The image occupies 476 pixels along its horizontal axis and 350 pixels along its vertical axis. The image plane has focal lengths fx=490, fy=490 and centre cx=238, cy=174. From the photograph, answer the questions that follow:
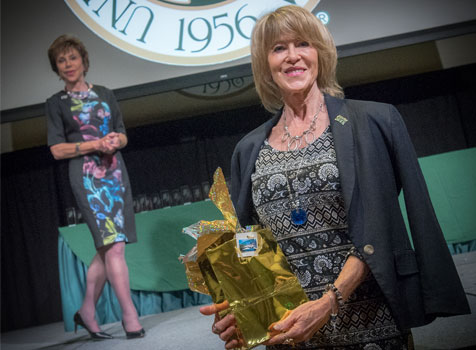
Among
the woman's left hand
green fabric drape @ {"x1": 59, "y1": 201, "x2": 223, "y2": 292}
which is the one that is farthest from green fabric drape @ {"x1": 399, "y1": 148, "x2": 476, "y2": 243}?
the woman's left hand

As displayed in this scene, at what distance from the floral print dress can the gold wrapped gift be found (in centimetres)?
198

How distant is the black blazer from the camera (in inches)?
36.9

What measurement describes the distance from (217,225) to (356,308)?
371 mm

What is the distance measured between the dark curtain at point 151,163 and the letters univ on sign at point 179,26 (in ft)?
3.24

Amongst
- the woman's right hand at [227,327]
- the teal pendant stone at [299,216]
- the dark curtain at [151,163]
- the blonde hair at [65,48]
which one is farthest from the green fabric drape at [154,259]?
the woman's right hand at [227,327]

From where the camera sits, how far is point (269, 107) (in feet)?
4.35

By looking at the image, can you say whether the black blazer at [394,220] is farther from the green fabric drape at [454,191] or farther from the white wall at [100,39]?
the green fabric drape at [454,191]

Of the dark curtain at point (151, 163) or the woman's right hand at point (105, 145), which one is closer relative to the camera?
the woman's right hand at point (105, 145)

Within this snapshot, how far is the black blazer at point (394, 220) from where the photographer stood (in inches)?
36.9

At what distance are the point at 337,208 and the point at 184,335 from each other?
5.33 feet

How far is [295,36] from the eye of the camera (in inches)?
43.3

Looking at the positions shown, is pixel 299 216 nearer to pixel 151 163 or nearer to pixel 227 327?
pixel 227 327

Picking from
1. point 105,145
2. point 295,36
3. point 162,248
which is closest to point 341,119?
point 295,36

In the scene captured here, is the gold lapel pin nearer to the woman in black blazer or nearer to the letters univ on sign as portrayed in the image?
the woman in black blazer
